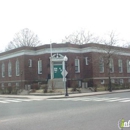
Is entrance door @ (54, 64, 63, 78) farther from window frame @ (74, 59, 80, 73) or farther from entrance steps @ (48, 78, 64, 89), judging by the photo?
window frame @ (74, 59, 80, 73)

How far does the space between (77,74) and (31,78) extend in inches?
331

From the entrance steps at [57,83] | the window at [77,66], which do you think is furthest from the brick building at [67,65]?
the entrance steps at [57,83]

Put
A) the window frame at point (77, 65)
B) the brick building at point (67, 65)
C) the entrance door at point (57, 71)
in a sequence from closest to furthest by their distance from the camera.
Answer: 1. the entrance door at point (57, 71)
2. the brick building at point (67, 65)
3. the window frame at point (77, 65)

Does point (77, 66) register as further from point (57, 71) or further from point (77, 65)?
point (57, 71)

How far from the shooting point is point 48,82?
1403 inches

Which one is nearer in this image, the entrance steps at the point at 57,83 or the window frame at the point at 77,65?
the entrance steps at the point at 57,83

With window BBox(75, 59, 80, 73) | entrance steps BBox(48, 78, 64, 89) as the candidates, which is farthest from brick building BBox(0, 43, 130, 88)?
entrance steps BBox(48, 78, 64, 89)

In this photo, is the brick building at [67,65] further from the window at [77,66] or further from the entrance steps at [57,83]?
the entrance steps at [57,83]

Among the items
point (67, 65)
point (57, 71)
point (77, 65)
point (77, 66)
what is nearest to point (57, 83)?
point (57, 71)

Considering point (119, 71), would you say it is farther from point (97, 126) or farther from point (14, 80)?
point (97, 126)

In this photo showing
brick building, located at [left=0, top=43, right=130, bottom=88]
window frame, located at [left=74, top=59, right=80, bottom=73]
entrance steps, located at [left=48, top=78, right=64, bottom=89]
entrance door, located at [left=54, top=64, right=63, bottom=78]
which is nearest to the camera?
entrance steps, located at [left=48, top=78, right=64, bottom=89]

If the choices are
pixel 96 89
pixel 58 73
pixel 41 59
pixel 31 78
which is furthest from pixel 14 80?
pixel 96 89

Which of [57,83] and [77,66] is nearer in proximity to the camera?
[57,83]

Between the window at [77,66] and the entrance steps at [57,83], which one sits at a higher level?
the window at [77,66]
